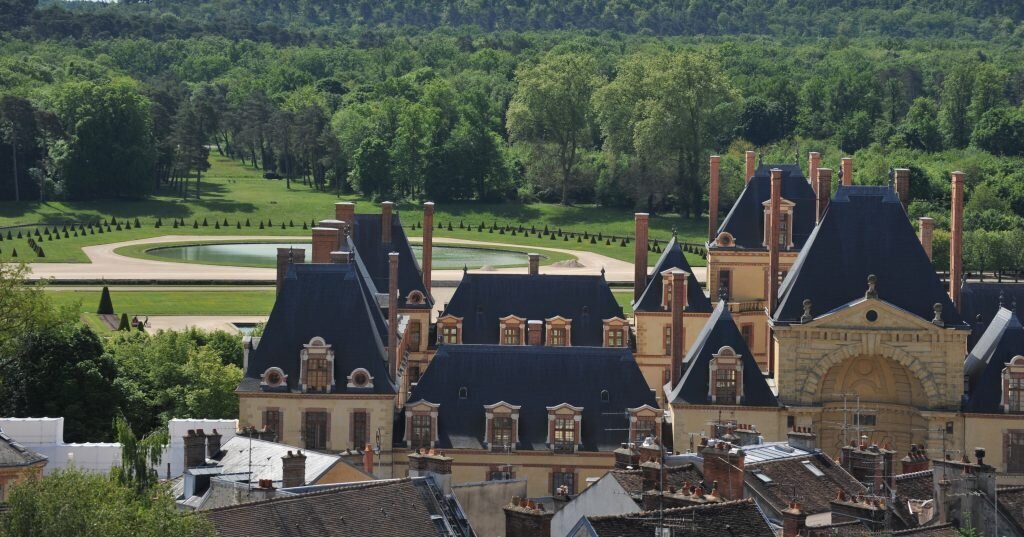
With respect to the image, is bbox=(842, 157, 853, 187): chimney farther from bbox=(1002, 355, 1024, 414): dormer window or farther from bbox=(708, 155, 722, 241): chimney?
bbox=(1002, 355, 1024, 414): dormer window

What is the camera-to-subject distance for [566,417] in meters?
69.4

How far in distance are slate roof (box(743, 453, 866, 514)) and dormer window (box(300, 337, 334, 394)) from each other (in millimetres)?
17922

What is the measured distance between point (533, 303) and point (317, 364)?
12.7 m

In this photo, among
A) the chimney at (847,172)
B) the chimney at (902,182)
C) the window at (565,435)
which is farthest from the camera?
the chimney at (847,172)

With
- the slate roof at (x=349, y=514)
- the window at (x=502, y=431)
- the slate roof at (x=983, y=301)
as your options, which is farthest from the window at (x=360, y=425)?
the slate roof at (x=983, y=301)

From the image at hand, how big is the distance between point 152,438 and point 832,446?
20.7m

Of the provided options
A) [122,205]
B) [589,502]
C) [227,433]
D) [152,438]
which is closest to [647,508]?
[589,502]

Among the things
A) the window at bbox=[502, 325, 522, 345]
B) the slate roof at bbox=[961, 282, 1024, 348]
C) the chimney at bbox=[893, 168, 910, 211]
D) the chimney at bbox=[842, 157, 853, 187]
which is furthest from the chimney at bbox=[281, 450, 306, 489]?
the chimney at bbox=[842, 157, 853, 187]

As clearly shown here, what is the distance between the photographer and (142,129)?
18825 centimetres

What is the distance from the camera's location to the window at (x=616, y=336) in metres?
80.2

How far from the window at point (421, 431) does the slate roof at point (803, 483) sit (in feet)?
50.1

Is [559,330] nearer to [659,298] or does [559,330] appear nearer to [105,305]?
[659,298]

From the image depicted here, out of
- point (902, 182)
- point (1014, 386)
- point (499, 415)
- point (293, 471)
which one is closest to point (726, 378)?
point (499, 415)

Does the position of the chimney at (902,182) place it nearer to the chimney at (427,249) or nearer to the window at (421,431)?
the chimney at (427,249)
